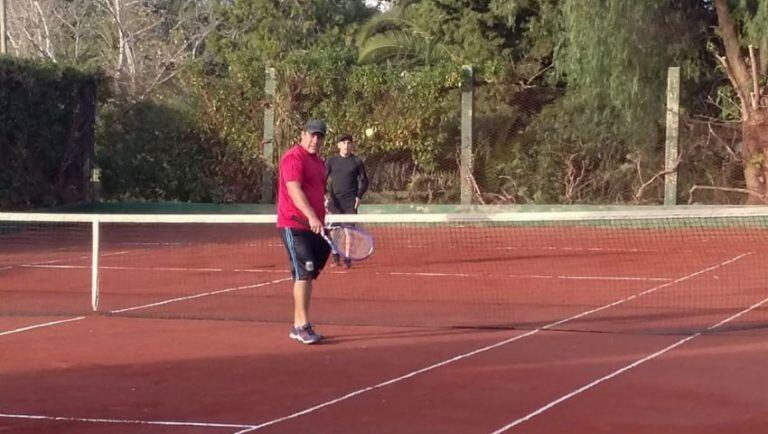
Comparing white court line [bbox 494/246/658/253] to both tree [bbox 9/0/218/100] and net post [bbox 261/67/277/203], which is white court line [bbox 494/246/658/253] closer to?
net post [bbox 261/67/277/203]

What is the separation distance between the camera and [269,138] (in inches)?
993

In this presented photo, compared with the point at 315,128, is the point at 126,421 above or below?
below

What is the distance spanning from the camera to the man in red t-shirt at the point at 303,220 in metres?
9.39

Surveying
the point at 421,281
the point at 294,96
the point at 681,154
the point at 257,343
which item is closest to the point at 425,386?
the point at 257,343

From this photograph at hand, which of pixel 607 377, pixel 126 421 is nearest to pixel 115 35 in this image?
pixel 607 377

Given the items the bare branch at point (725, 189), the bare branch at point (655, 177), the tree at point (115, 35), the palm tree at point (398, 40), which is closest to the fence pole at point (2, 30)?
the tree at point (115, 35)

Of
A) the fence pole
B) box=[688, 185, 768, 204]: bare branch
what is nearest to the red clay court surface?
box=[688, 185, 768, 204]: bare branch

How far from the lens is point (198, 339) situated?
32.3ft

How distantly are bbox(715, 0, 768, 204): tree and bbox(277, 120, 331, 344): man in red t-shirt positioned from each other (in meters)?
14.2

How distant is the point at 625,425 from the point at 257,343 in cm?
373

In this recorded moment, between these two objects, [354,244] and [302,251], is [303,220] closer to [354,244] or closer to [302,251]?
A: [302,251]

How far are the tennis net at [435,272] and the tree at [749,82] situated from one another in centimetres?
175

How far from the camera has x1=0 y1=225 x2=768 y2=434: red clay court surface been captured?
7031 millimetres

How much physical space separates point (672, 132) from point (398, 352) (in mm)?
14623
